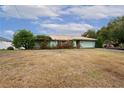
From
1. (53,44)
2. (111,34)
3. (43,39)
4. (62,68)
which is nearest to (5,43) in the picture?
(43,39)

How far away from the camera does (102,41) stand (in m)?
4.55

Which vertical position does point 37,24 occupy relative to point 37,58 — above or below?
above

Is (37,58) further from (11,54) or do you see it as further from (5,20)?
(5,20)

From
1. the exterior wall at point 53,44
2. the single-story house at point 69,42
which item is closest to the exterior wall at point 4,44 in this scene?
the single-story house at point 69,42

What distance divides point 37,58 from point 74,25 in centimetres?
83

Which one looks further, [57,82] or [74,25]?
[74,25]

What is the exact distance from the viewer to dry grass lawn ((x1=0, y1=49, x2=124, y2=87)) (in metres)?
4.04

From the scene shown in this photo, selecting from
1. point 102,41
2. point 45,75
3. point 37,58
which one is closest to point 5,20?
point 37,58

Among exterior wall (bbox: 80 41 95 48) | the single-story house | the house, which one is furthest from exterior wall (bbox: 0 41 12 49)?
exterior wall (bbox: 80 41 95 48)

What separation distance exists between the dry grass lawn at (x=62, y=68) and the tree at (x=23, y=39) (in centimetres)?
12

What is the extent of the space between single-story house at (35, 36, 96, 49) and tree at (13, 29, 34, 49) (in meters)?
0.11

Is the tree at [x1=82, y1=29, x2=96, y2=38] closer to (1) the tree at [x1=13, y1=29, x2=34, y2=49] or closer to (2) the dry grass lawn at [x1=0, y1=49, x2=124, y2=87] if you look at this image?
(2) the dry grass lawn at [x1=0, y1=49, x2=124, y2=87]

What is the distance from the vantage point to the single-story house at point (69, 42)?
4484 mm
